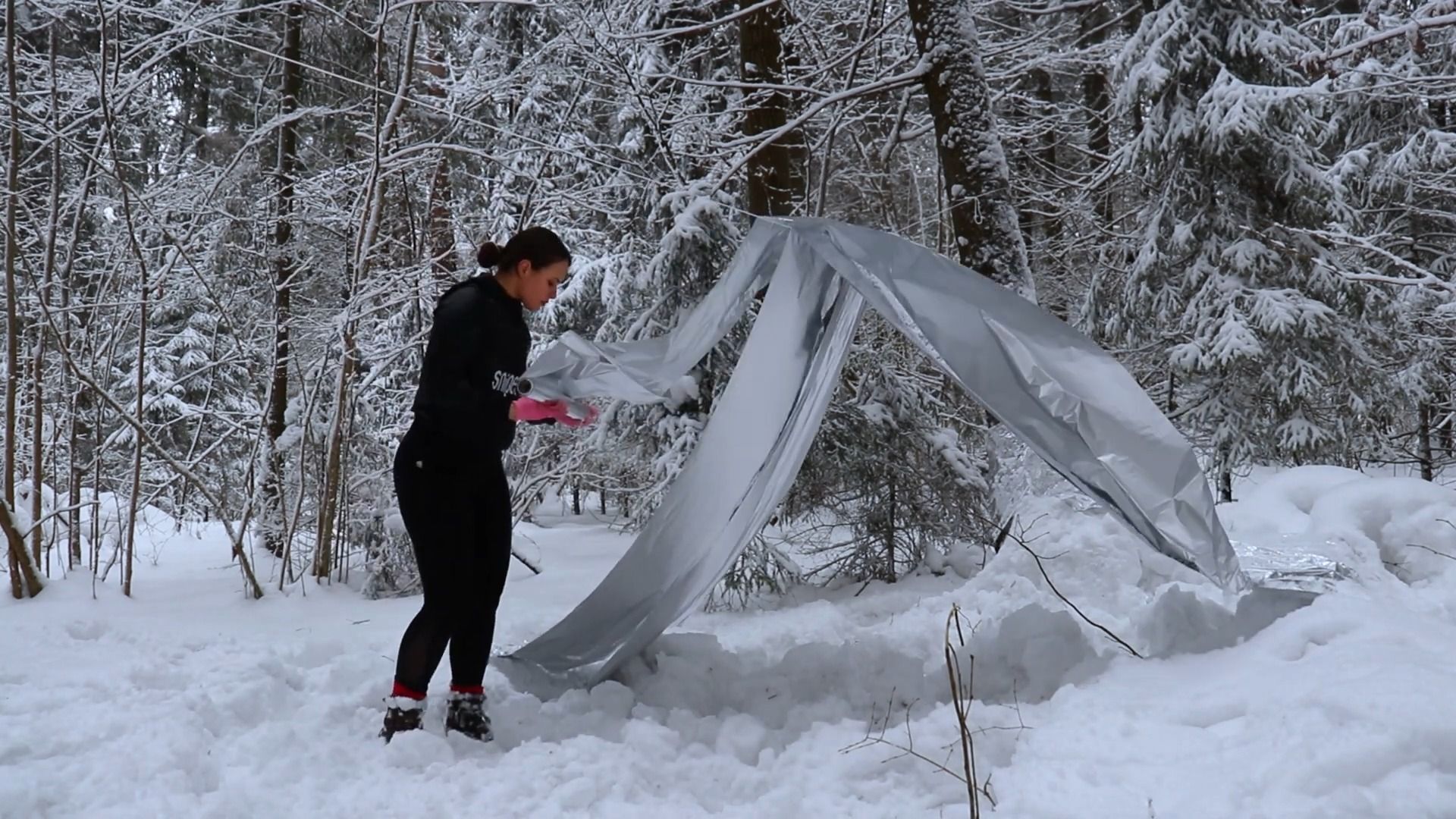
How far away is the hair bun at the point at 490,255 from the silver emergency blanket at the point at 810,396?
0.42m

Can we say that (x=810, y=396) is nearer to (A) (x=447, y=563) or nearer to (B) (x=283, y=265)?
(A) (x=447, y=563)

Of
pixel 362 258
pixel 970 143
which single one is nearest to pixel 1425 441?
pixel 970 143

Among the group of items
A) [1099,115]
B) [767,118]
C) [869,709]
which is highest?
[1099,115]

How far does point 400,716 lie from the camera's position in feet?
9.91

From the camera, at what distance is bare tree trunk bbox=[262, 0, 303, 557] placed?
7086 mm

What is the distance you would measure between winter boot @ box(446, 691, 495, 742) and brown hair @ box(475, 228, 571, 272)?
1.43 metres

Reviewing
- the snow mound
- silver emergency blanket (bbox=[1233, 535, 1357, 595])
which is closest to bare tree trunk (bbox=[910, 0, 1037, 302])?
the snow mound

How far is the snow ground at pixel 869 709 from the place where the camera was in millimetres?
2129

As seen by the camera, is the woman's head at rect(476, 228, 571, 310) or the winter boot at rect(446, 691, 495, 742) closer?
the winter boot at rect(446, 691, 495, 742)

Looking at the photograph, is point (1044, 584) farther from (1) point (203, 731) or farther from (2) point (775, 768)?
(1) point (203, 731)

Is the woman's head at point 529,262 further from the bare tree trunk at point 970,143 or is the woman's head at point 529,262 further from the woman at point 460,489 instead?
the bare tree trunk at point 970,143

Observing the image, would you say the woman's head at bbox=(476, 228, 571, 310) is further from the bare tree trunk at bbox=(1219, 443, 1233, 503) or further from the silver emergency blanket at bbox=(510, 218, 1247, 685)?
the bare tree trunk at bbox=(1219, 443, 1233, 503)

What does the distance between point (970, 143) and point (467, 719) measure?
414 cm

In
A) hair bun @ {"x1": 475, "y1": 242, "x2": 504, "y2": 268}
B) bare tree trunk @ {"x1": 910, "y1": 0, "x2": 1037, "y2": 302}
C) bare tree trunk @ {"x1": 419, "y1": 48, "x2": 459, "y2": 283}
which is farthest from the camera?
bare tree trunk @ {"x1": 419, "y1": 48, "x2": 459, "y2": 283}
